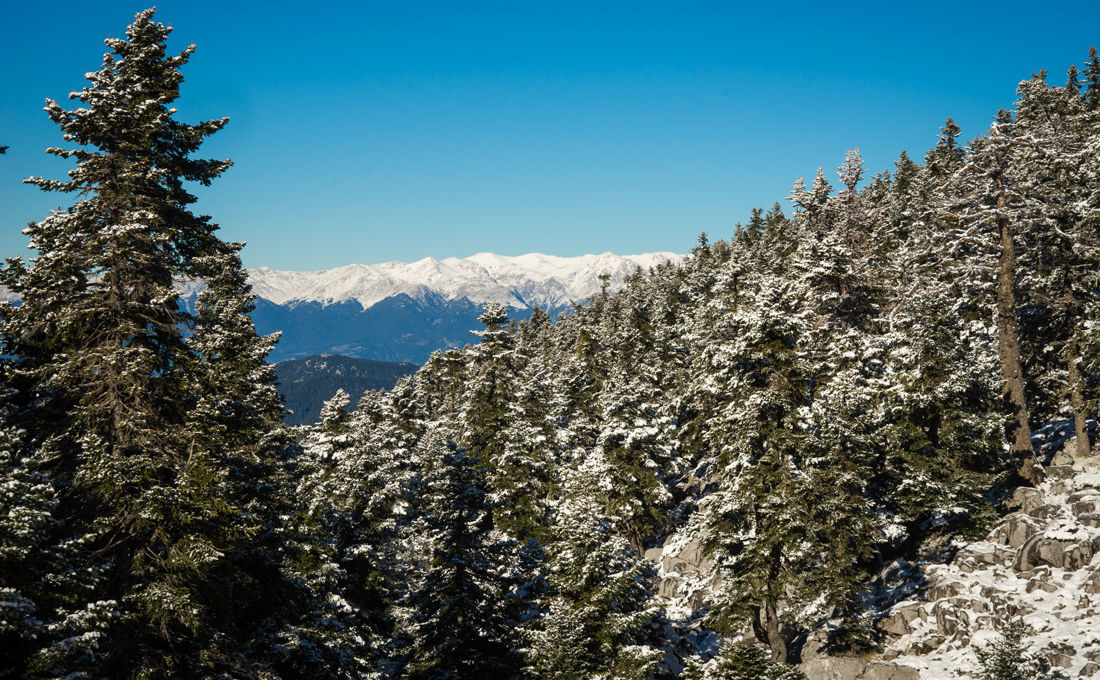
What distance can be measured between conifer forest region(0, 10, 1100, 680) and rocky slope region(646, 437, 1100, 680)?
112 millimetres

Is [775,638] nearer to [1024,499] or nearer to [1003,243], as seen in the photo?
[1024,499]

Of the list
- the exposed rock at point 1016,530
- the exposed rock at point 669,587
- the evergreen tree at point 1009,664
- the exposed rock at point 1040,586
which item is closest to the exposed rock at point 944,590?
the exposed rock at point 1040,586

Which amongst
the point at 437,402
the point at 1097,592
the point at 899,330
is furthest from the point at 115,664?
the point at 437,402

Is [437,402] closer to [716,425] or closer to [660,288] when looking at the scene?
[660,288]

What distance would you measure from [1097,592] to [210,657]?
2395cm

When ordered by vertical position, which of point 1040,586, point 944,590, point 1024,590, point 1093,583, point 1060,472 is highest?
point 1060,472

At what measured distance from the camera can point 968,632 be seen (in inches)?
750

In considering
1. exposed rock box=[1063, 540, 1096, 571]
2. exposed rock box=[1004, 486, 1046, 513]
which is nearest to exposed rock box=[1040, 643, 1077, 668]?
exposed rock box=[1063, 540, 1096, 571]

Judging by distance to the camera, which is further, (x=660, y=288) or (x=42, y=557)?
(x=660, y=288)

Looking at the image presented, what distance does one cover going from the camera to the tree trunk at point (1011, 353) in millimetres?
23312

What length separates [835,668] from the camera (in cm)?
1981

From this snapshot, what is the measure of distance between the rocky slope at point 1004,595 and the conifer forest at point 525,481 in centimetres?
11

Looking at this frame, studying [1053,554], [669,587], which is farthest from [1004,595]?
[669,587]

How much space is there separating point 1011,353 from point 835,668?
14254mm
